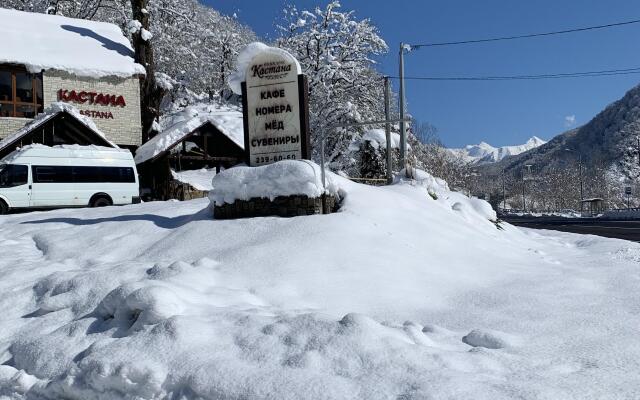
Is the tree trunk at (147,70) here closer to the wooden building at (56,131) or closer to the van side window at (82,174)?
the wooden building at (56,131)

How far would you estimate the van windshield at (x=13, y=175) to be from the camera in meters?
17.7

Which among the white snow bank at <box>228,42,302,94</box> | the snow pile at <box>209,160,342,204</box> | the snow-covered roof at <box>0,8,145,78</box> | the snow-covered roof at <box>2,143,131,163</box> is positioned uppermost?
the snow-covered roof at <box>0,8,145,78</box>

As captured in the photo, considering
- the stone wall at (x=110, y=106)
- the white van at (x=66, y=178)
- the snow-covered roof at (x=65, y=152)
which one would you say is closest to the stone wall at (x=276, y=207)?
the white van at (x=66, y=178)

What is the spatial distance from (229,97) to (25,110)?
2600cm

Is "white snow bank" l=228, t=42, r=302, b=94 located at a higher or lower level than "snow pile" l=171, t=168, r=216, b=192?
higher

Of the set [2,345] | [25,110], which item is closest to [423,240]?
[2,345]

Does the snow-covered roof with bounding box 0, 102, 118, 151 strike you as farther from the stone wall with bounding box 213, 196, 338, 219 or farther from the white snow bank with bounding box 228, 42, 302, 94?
the stone wall with bounding box 213, 196, 338, 219

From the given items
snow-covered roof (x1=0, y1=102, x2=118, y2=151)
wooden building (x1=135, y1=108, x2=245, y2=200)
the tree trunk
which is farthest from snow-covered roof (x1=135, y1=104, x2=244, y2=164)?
snow-covered roof (x1=0, y1=102, x2=118, y2=151)

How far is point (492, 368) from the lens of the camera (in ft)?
13.1

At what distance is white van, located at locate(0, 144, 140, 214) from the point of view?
58.6 ft

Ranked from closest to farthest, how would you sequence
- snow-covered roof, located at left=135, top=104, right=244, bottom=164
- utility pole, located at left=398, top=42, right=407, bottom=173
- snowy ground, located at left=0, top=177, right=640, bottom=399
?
snowy ground, located at left=0, top=177, right=640, bottom=399
utility pole, located at left=398, top=42, right=407, bottom=173
snow-covered roof, located at left=135, top=104, right=244, bottom=164

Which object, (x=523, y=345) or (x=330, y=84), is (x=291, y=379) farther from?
(x=330, y=84)

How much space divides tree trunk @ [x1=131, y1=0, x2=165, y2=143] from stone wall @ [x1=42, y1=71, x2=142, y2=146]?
0.96 m

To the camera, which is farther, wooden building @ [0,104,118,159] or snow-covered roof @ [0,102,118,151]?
wooden building @ [0,104,118,159]
